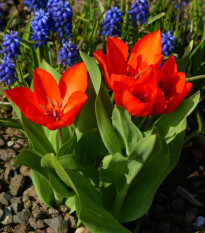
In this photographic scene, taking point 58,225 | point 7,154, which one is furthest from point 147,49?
point 7,154

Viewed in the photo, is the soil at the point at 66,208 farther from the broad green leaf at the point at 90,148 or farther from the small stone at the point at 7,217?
the broad green leaf at the point at 90,148

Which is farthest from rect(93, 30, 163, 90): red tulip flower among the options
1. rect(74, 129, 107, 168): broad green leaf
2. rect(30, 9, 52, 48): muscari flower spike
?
rect(30, 9, 52, 48): muscari flower spike

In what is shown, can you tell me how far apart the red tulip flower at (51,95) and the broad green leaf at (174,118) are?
0.42 m

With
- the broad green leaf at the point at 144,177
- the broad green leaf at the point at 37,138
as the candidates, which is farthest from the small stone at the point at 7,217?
the broad green leaf at the point at 144,177

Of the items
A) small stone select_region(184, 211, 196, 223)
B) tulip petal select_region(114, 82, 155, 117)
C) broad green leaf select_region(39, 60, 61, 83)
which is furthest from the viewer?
small stone select_region(184, 211, 196, 223)

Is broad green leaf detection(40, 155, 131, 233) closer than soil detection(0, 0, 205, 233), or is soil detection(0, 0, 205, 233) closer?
broad green leaf detection(40, 155, 131, 233)

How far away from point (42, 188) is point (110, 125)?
0.64 metres

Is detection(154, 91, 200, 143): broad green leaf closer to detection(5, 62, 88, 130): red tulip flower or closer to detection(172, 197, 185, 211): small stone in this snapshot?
detection(5, 62, 88, 130): red tulip flower

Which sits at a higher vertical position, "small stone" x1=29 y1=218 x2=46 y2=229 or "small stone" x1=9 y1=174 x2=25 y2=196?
"small stone" x1=9 y1=174 x2=25 y2=196

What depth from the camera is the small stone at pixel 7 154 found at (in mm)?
2661

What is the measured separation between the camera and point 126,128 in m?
1.76

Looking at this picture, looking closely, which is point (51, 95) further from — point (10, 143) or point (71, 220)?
point (10, 143)

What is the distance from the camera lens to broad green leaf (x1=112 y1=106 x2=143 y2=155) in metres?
1.72

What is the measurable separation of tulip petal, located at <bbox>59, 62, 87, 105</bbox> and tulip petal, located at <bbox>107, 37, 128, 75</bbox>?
13 cm
